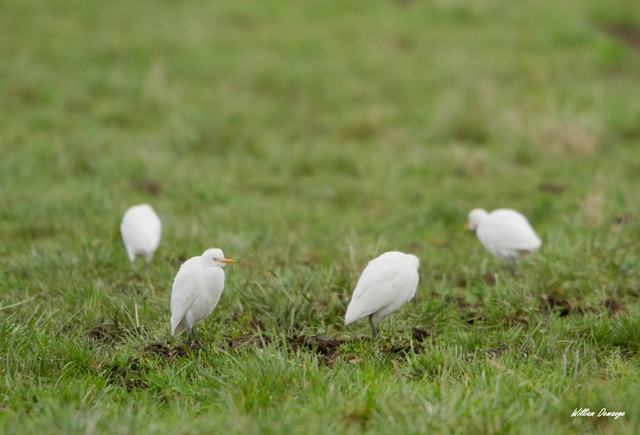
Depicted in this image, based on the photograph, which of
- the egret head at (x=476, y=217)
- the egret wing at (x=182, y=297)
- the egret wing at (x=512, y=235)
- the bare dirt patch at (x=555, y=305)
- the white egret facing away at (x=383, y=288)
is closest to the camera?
the egret wing at (x=182, y=297)

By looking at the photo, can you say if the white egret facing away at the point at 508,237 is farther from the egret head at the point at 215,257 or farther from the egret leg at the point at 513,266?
the egret head at the point at 215,257

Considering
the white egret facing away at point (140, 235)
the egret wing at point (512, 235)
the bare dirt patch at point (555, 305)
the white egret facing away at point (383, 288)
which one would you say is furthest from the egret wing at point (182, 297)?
the egret wing at point (512, 235)

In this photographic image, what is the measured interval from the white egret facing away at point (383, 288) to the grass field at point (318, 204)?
0.68 feet

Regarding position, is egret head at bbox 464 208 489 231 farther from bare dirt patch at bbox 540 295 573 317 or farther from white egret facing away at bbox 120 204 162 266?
white egret facing away at bbox 120 204 162 266

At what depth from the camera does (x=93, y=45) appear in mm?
12453

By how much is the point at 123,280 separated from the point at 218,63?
7.04 meters

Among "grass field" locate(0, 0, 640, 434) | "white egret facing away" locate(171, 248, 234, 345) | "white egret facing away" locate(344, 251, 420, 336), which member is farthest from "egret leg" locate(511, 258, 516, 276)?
"white egret facing away" locate(171, 248, 234, 345)

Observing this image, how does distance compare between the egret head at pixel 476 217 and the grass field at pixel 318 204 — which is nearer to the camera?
the grass field at pixel 318 204

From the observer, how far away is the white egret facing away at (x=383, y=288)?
4.64 m

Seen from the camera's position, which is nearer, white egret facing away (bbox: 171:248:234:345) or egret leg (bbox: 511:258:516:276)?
white egret facing away (bbox: 171:248:234:345)

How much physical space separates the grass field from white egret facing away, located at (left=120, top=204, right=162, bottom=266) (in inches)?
5.6

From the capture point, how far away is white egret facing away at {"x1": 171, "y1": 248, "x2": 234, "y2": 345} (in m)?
4.51

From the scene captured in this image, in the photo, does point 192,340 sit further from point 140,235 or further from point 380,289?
point 140,235

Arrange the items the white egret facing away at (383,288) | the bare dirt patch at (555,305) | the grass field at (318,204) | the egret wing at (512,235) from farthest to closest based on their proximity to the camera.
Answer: the egret wing at (512,235) < the bare dirt patch at (555,305) < the white egret facing away at (383,288) < the grass field at (318,204)
